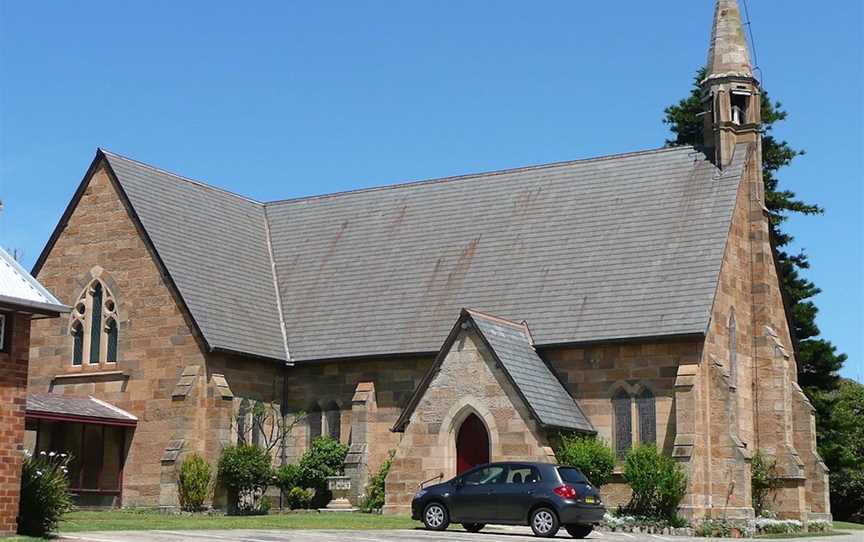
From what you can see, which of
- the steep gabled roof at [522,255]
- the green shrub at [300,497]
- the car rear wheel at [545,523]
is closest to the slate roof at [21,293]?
the car rear wheel at [545,523]

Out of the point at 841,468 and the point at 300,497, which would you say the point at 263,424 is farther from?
the point at 841,468

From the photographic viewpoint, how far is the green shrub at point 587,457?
33250mm

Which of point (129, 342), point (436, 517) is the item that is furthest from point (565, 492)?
point (129, 342)

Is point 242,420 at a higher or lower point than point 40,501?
higher

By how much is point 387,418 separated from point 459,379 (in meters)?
5.42

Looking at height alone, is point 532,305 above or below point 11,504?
above

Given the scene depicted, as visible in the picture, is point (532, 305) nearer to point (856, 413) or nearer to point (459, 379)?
point (459, 379)

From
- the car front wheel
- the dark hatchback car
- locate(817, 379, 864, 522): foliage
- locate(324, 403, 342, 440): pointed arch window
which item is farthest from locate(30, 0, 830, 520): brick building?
locate(817, 379, 864, 522): foliage

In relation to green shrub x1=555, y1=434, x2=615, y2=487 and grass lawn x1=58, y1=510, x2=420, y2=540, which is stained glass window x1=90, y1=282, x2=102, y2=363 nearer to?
grass lawn x1=58, y1=510, x2=420, y2=540

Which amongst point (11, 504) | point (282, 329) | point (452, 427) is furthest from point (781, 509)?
point (11, 504)

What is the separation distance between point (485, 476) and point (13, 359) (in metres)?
10.2

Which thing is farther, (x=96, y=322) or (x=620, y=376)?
(x=96, y=322)

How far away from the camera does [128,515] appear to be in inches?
1294

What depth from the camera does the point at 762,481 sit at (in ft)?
122
